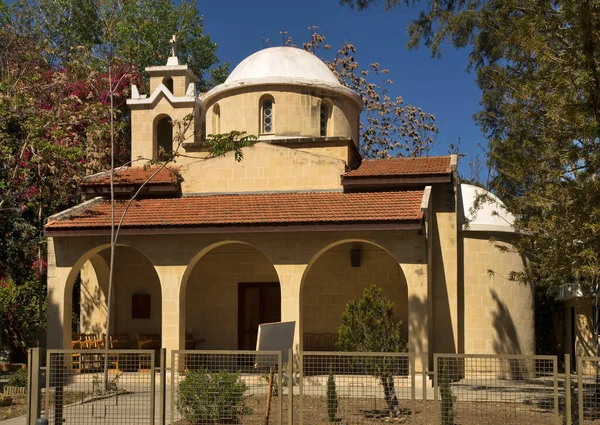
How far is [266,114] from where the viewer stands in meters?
23.4

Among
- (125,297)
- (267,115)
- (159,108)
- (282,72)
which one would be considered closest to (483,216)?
(267,115)

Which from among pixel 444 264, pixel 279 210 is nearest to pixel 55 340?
pixel 279 210

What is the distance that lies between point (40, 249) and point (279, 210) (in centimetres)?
998

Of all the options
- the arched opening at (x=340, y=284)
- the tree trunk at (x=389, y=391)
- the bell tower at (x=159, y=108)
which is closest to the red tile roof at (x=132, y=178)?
the bell tower at (x=159, y=108)

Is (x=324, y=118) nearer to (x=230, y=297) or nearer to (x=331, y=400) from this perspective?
(x=230, y=297)

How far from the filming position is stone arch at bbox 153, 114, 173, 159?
2503cm

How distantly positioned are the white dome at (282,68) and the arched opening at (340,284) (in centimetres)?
571

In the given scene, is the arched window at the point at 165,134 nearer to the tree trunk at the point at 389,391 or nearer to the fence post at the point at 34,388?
the tree trunk at the point at 389,391

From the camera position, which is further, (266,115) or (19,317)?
(19,317)

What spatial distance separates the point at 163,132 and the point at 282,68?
4869 mm

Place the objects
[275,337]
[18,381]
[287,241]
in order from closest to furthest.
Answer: [275,337]
[18,381]
[287,241]

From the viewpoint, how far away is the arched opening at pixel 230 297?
21219 mm

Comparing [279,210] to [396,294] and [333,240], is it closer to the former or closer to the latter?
[333,240]

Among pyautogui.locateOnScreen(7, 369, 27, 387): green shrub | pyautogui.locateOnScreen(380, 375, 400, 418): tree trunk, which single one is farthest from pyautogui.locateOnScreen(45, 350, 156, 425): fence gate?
pyautogui.locateOnScreen(380, 375, 400, 418): tree trunk
